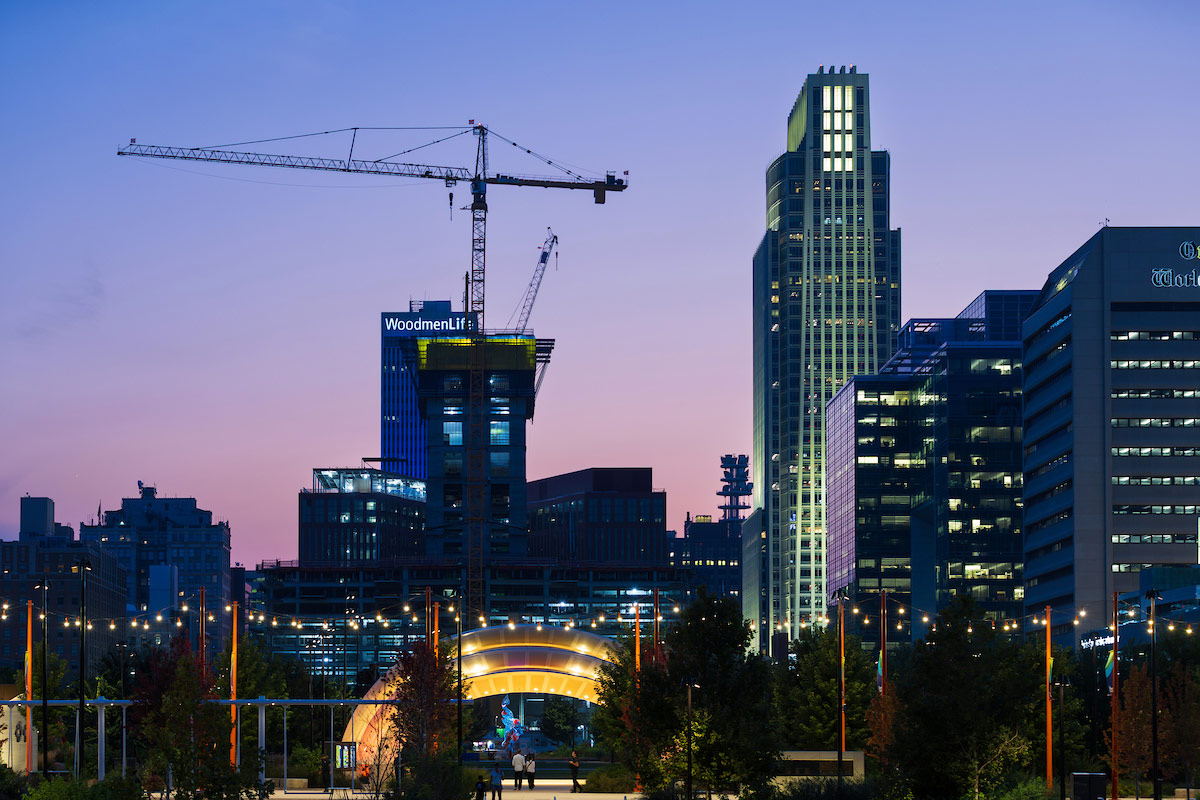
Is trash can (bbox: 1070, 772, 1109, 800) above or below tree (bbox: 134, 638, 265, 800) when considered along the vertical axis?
below

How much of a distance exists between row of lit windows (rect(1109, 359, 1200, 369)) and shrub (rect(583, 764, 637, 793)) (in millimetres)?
127153

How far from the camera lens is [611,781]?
7656cm

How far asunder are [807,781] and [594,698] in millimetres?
42116

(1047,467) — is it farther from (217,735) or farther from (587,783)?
(217,735)

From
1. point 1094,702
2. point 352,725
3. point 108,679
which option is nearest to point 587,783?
point 352,725

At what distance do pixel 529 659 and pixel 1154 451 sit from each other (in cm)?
11739

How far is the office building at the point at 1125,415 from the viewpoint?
184 meters

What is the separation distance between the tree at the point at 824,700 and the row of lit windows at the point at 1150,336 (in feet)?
360

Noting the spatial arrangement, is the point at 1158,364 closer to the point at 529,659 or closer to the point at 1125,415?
the point at 1125,415

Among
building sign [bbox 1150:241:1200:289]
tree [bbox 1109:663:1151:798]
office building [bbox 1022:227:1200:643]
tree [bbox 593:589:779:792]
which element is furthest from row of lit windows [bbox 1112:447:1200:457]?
tree [bbox 593:589:779:792]

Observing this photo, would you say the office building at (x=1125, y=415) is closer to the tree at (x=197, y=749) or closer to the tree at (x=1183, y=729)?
the tree at (x=1183, y=729)

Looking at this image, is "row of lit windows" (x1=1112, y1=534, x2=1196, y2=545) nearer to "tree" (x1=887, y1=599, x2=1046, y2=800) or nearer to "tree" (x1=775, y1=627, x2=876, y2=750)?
"tree" (x1=775, y1=627, x2=876, y2=750)

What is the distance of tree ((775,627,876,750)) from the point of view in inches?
3396

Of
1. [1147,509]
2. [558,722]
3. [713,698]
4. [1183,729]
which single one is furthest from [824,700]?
[1147,509]
